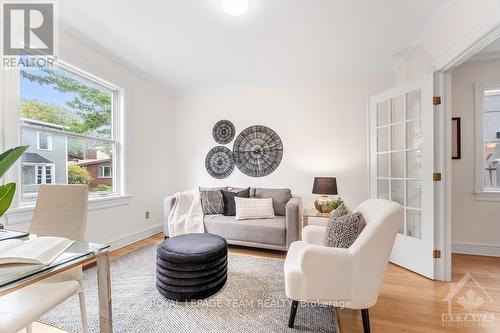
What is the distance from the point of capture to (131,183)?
10.6 feet

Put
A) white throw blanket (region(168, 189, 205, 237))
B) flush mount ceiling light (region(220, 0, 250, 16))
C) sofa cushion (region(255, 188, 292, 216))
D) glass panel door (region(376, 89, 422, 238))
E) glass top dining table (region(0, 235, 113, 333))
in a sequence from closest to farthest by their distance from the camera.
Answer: glass top dining table (region(0, 235, 113, 333)) → flush mount ceiling light (region(220, 0, 250, 16)) → glass panel door (region(376, 89, 422, 238)) → white throw blanket (region(168, 189, 205, 237)) → sofa cushion (region(255, 188, 292, 216))

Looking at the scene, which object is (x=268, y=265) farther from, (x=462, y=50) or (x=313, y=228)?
(x=462, y=50)

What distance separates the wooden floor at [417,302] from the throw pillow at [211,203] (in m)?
2.00

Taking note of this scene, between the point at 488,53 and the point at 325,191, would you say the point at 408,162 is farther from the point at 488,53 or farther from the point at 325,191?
the point at 488,53

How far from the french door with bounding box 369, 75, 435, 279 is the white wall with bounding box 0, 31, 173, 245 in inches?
127

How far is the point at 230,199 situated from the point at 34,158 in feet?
7.32

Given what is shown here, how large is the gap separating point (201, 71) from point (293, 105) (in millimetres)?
1486

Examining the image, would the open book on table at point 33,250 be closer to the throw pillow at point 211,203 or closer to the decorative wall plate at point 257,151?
the throw pillow at point 211,203

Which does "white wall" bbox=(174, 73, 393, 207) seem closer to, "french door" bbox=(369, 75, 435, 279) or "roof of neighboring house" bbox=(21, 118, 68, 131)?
"french door" bbox=(369, 75, 435, 279)

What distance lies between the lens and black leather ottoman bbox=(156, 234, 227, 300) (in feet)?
5.86

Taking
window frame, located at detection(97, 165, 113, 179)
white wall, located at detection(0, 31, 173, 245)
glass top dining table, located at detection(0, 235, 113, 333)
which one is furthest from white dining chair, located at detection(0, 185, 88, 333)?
window frame, located at detection(97, 165, 113, 179)

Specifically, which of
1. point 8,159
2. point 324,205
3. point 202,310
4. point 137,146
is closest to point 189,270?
point 202,310

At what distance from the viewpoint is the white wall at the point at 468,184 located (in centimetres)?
274

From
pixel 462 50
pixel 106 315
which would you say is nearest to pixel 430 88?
pixel 462 50
